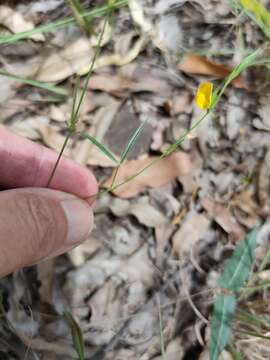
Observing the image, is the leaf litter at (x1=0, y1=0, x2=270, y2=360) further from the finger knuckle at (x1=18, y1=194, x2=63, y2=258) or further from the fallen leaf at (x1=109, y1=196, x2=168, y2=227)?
the finger knuckle at (x1=18, y1=194, x2=63, y2=258)

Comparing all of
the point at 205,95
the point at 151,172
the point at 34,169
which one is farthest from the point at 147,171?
the point at 205,95

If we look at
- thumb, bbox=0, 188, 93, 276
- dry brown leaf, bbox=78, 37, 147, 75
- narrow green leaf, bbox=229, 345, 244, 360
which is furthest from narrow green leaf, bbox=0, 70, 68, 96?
narrow green leaf, bbox=229, 345, 244, 360

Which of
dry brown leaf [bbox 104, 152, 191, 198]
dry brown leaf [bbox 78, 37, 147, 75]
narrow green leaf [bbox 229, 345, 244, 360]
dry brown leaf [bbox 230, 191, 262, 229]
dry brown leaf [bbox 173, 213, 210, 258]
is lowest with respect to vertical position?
narrow green leaf [bbox 229, 345, 244, 360]

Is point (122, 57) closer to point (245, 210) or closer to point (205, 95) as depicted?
point (245, 210)

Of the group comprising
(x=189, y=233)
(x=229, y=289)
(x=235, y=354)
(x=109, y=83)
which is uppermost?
(x=109, y=83)

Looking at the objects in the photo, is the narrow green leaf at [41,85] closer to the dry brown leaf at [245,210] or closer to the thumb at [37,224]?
the thumb at [37,224]

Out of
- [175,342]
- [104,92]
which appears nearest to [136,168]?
[104,92]

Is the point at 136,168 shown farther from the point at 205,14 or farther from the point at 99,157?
the point at 205,14

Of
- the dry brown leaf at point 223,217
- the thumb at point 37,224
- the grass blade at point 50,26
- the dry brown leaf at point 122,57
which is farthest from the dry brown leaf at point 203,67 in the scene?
the thumb at point 37,224
